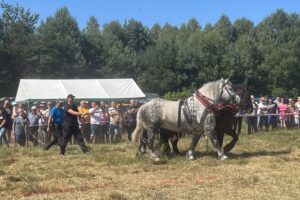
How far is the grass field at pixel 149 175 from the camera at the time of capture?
8.62 m

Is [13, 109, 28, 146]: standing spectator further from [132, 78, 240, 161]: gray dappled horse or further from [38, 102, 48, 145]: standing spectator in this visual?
[132, 78, 240, 161]: gray dappled horse

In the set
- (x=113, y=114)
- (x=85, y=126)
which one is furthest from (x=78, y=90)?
(x=85, y=126)

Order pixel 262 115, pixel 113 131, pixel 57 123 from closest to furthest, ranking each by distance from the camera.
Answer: pixel 57 123, pixel 113 131, pixel 262 115

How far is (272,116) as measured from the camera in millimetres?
23141

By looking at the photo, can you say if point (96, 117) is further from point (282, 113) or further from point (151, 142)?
point (282, 113)

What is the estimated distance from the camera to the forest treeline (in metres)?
55.7

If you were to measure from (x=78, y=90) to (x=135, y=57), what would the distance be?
37457 millimetres

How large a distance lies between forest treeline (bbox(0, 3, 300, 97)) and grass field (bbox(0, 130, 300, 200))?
4034 cm

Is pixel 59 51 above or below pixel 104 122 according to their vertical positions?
above

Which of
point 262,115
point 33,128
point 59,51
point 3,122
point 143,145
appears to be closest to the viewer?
point 143,145

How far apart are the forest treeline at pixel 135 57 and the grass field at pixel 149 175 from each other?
40343mm

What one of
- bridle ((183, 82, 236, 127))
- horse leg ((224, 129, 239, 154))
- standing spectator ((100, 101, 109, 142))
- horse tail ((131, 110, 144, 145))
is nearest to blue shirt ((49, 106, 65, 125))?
horse tail ((131, 110, 144, 145))

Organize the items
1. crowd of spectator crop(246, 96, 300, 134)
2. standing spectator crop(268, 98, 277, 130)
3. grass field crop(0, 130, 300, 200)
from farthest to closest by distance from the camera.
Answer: standing spectator crop(268, 98, 277, 130) < crowd of spectator crop(246, 96, 300, 134) < grass field crop(0, 130, 300, 200)

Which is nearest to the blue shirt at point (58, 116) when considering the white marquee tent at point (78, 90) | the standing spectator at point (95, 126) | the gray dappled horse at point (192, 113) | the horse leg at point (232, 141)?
the gray dappled horse at point (192, 113)
